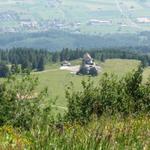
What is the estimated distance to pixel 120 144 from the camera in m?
8.12

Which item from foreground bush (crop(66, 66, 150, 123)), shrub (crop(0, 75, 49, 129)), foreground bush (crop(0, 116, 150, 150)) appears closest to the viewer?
foreground bush (crop(0, 116, 150, 150))

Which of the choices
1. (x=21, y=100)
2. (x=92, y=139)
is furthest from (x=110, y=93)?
(x=92, y=139)

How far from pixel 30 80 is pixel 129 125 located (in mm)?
47413

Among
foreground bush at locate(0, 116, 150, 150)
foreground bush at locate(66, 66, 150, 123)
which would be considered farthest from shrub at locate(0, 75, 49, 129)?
foreground bush at locate(0, 116, 150, 150)

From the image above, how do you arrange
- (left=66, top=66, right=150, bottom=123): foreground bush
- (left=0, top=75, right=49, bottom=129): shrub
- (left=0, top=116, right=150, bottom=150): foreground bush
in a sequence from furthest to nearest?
(left=66, top=66, right=150, bottom=123): foreground bush < (left=0, top=75, right=49, bottom=129): shrub < (left=0, top=116, right=150, bottom=150): foreground bush

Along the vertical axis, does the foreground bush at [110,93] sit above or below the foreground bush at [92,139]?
below

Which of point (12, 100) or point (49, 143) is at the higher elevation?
point (49, 143)

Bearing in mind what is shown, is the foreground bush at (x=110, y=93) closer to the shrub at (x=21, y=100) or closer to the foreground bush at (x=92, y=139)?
the shrub at (x=21, y=100)

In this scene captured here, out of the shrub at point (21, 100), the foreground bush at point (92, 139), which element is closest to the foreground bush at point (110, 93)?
the shrub at point (21, 100)

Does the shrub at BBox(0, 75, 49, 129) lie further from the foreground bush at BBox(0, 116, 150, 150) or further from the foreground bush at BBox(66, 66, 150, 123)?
the foreground bush at BBox(0, 116, 150, 150)

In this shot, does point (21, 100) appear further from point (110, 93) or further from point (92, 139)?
point (92, 139)

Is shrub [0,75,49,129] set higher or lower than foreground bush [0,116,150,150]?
lower

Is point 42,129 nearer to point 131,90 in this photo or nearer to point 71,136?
point 71,136

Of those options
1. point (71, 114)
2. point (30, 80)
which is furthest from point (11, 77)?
point (71, 114)
